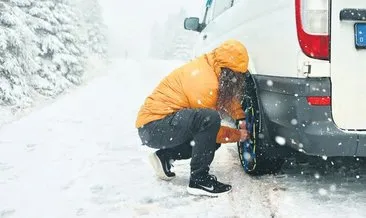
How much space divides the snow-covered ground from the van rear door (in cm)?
79

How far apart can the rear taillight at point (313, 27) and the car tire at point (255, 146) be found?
0.83 metres

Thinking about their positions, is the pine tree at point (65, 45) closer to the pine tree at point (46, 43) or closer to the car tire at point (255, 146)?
the pine tree at point (46, 43)

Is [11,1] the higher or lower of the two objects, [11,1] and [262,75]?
the higher

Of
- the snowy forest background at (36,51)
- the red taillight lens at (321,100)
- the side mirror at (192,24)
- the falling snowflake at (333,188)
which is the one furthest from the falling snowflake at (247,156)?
the snowy forest background at (36,51)

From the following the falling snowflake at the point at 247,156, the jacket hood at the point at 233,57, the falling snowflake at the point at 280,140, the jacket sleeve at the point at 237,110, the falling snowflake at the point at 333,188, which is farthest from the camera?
the falling snowflake at the point at 247,156

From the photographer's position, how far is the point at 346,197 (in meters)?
3.45

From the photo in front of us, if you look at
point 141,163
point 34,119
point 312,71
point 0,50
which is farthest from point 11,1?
point 312,71

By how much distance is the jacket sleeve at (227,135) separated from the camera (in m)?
4.00

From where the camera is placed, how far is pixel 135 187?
4012 mm

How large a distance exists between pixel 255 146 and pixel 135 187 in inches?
42.5

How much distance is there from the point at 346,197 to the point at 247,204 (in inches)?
28.9

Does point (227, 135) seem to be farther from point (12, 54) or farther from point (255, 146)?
point (12, 54)

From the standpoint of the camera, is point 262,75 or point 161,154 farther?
point 161,154

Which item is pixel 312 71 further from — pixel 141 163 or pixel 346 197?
pixel 141 163
